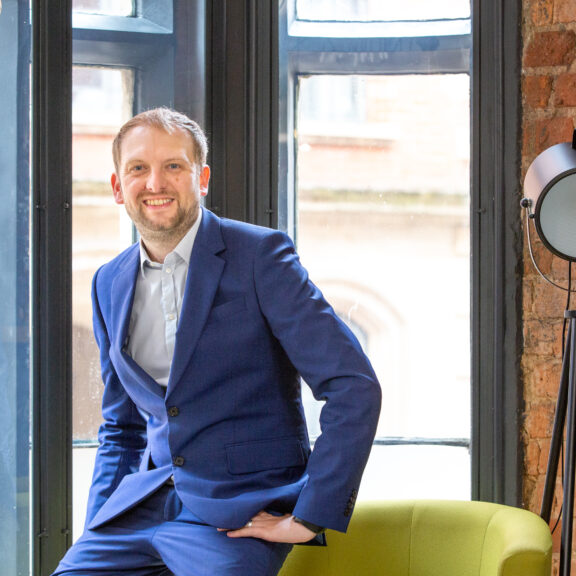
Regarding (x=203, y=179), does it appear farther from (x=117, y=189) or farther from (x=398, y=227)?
(x=398, y=227)

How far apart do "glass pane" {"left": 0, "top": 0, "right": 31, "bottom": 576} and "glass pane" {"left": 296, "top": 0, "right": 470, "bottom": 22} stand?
2.91 ft

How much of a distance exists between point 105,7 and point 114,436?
4.39 ft

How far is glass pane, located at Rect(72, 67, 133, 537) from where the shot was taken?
8.08ft

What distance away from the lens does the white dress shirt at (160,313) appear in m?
1.87

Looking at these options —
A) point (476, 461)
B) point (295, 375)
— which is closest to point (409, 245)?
point (476, 461)

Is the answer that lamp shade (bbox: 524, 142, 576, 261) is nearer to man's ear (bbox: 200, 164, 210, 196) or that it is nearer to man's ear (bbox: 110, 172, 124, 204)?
man's ear (bbox: 200, 164, 210, 196)

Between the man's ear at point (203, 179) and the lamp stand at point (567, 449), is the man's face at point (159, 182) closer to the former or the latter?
the man's ear at point (203, 179)

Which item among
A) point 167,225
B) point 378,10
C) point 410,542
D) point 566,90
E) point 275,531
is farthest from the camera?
point 378,10

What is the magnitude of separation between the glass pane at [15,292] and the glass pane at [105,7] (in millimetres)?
157

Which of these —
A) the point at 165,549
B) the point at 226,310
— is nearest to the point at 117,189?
the point at 226,310

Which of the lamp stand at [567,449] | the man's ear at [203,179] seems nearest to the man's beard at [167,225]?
the man's ear at [203,179]

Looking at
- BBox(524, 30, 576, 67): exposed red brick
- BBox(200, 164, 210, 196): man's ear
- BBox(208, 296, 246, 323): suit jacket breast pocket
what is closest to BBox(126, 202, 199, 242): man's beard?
BBox(200, 164, 210, 196): man's ear

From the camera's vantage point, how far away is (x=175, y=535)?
1.71 meters

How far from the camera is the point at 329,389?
66.4 inches
